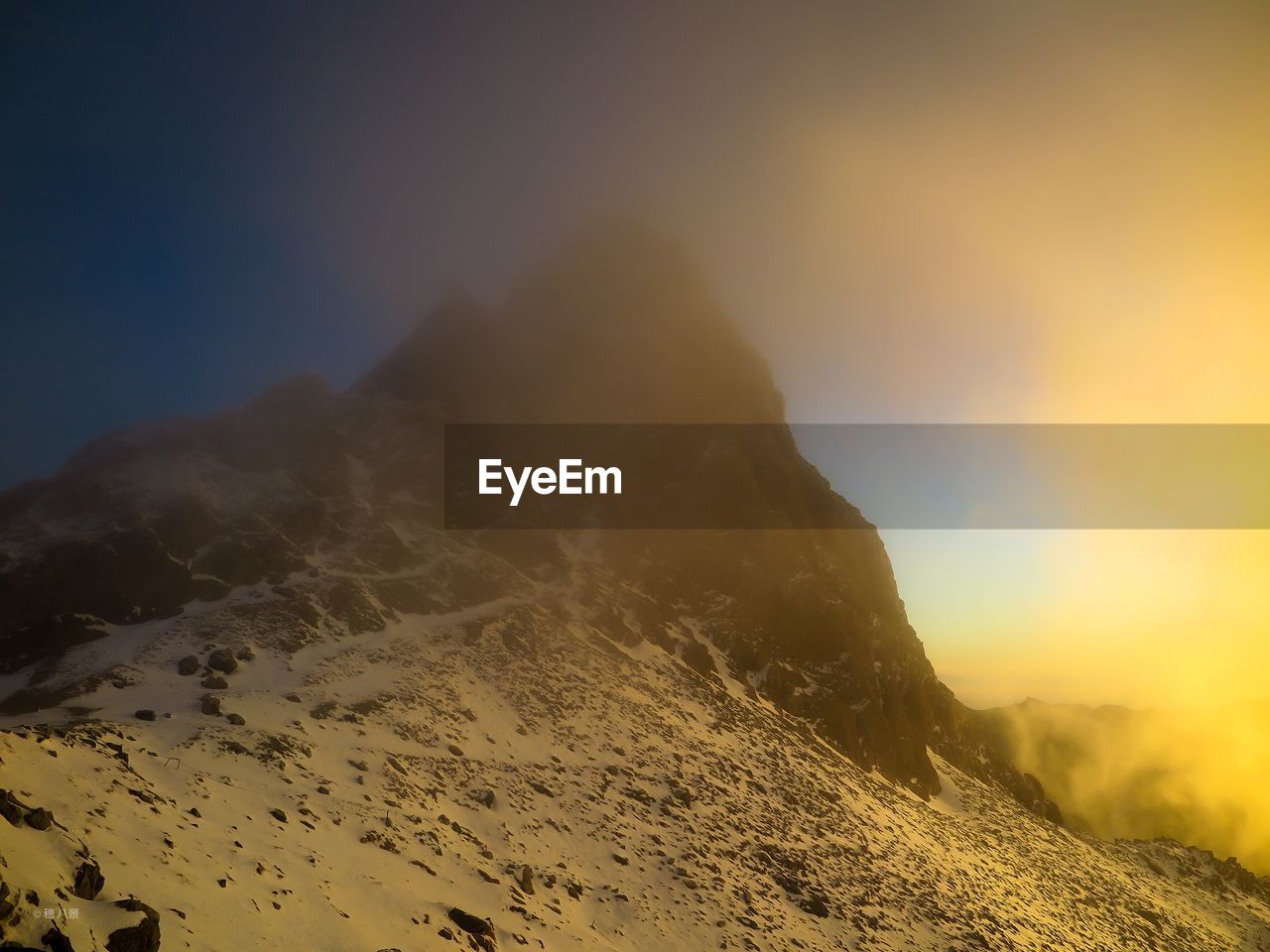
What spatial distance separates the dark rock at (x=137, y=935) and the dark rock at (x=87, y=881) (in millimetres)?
597

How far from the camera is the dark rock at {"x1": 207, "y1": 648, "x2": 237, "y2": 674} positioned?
35781 mm

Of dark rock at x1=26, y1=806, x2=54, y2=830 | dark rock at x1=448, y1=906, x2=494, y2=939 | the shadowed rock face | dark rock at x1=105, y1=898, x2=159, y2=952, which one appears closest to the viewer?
dark rock at x1=105, y1=898, x2=159, y2=952

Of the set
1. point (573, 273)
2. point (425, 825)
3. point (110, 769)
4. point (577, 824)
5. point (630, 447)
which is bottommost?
point (577, 824)

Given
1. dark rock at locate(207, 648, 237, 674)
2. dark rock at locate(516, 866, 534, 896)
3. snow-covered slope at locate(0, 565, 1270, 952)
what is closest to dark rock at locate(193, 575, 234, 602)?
snow-covered slope at locate(0, 565, 1270, 952)

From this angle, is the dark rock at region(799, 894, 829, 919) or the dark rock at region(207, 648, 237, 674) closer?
the dark rock at region(799, 894, 829, 919)

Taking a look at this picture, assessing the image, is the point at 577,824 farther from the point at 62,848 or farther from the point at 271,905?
the point at 62,848

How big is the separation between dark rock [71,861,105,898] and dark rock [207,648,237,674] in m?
24.9

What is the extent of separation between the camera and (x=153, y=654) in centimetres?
3712

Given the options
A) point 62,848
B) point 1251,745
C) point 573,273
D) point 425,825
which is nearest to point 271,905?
point 62,848

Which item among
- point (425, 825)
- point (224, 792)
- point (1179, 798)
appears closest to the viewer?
point (224, 792)

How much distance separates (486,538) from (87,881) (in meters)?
54.6

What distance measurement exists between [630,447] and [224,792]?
63.6 meters

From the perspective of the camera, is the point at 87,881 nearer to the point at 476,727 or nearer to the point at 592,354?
the point at 476,727

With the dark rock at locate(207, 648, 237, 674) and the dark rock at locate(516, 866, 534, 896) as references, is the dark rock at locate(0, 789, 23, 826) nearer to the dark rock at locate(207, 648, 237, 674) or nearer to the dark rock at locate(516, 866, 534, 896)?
the dark rock at locate(516, 866, 534, 896)
